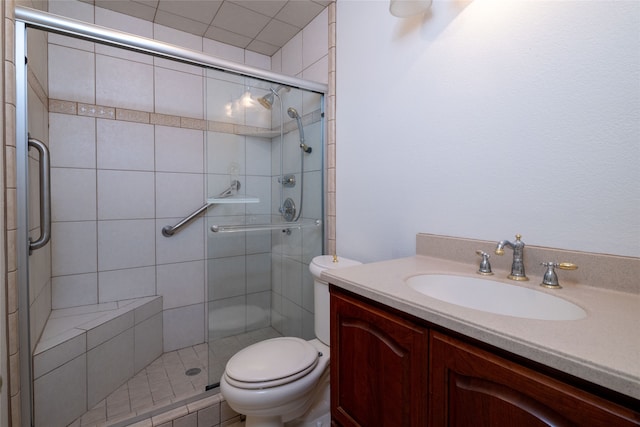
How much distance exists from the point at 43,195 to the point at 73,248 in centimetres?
68

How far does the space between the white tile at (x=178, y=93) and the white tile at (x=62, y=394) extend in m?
1.59

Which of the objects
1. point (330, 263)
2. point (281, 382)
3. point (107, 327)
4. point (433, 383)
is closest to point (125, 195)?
point (107, 327)

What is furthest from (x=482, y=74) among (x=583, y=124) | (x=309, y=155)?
(x=309, y=155)

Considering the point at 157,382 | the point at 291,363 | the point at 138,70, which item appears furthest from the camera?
the point at 138,70

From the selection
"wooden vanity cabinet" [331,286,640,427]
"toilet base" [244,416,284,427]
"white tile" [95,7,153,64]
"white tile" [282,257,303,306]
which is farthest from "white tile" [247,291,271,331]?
"white tile" [95,7,153,64]

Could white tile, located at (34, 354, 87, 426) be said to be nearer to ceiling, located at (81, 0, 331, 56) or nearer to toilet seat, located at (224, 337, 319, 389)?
toilet seat, located at (224, 337, 319, 389)

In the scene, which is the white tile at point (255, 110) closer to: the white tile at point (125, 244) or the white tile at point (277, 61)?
the white tile at point (277, 61)

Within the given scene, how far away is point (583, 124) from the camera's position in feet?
2.66

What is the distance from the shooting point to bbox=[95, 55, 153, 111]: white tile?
1.84 meters

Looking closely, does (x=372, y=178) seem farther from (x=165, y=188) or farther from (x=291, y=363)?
(x=165, y=188)

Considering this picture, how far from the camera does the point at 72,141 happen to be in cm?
177

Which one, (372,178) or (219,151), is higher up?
(219,151)

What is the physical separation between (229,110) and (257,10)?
2.53ft

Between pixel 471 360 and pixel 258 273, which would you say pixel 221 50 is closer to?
pixel 258 273
